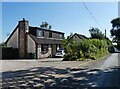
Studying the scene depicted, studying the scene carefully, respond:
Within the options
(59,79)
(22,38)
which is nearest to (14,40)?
(22,38)

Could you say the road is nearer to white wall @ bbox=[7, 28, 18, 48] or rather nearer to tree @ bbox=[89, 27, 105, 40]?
white wall @ bbox=[7, 28, 18, 48]

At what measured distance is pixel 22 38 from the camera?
4144cm

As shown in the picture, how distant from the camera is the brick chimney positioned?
4116 centimetres

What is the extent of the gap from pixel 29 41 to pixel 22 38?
1356 millimetres

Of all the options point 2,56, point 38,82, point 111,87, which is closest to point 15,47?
point 2,56

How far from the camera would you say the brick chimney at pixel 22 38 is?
4116 cm

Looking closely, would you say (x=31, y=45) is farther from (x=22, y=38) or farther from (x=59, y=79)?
(x=59, y=79)

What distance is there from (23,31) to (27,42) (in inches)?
75.4

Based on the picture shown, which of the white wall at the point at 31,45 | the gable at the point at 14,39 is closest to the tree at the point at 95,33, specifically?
the gable at the point at 14,39

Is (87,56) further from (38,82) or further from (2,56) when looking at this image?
(38,82)

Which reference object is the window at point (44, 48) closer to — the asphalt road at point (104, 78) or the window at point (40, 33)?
the window at point (40, 33)

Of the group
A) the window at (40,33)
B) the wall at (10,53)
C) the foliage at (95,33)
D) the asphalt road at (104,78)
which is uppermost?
the foliage at (95,33)

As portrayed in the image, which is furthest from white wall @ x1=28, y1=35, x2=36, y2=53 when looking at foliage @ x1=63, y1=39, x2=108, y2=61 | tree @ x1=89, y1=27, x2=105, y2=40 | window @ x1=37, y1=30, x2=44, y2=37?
tree @ x1=89, y1=27, x2=105, y2=40

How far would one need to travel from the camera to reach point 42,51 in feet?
141
